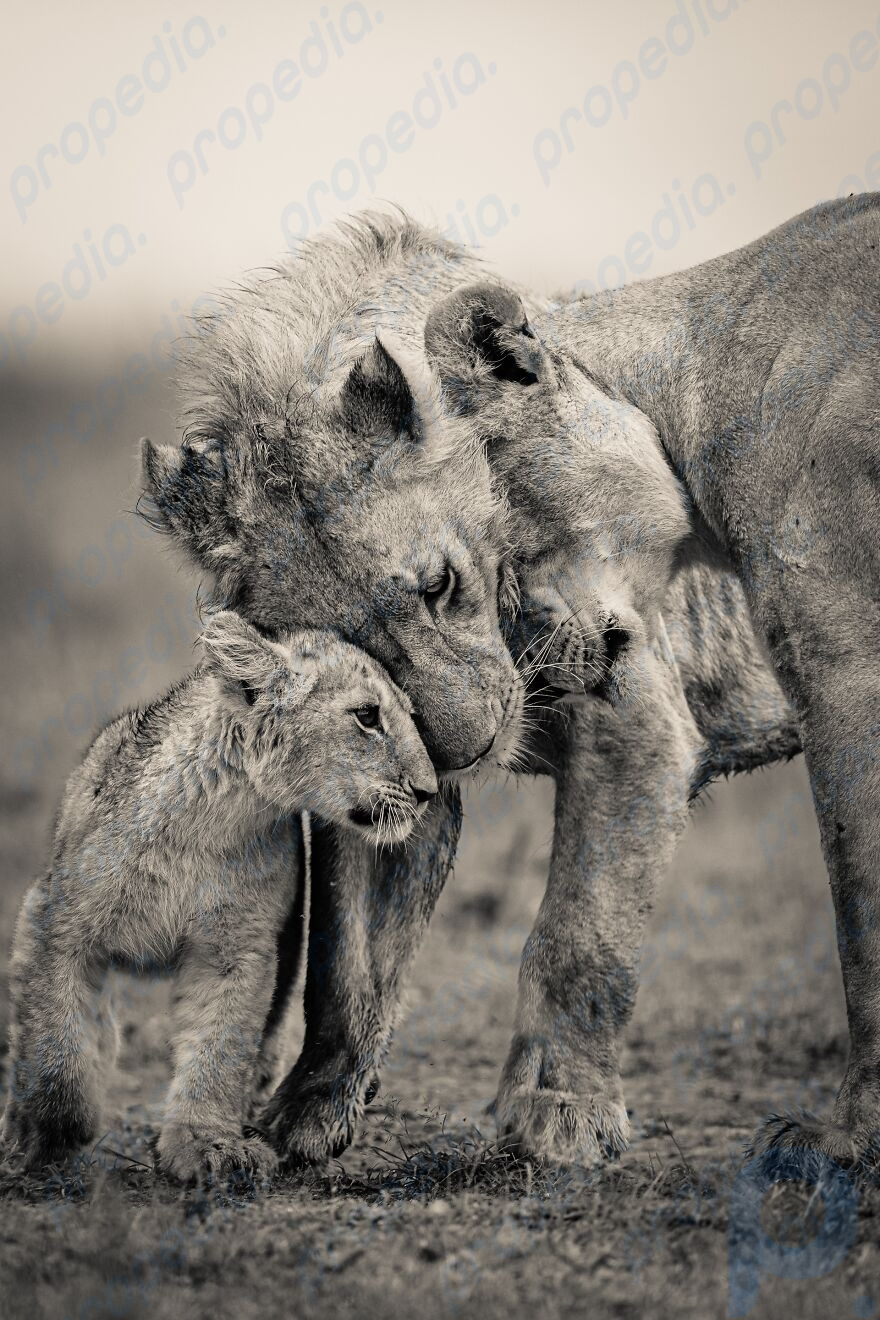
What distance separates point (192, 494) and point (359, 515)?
468 mm

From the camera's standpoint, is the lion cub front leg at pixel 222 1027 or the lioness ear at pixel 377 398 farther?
the lioness ear at pixel 377 398

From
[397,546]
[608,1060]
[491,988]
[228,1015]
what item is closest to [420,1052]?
[491,988]

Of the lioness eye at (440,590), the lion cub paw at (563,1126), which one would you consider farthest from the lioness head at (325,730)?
the lion cub paw at (563,1126)

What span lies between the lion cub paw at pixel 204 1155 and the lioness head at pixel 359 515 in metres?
1.03

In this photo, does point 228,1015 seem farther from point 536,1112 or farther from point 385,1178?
point 536,1112

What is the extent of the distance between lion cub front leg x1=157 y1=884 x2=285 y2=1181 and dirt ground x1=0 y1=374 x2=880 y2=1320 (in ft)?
0.50

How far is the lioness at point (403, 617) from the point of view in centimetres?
386

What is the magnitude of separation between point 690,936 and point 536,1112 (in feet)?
9.64

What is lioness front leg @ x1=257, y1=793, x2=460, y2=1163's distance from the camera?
4105 mm

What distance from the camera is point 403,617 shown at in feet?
12.5

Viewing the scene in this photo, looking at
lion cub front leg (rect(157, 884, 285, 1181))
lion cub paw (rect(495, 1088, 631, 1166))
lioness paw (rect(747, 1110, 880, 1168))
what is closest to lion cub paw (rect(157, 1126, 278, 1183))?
lion cub front leg (rect(157, 884, 285, 1181))

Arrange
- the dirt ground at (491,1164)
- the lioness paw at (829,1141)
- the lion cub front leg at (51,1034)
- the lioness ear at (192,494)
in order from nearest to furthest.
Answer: the dirt ground at (491,1164) < the lioness paw at (829,1141) < the lion cub front leg at (51,1034) < the lioness ear at (192,494)

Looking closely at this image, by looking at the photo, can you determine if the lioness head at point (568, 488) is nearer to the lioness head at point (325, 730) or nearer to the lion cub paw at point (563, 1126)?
the lioness head at point (325, 730)

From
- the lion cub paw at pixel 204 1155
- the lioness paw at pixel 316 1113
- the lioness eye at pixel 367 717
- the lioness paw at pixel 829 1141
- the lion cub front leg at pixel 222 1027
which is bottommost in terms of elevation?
the lioness paw at pixel 829 1141
